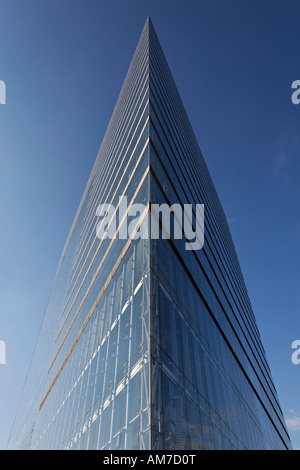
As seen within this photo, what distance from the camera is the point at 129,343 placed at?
32.7ft

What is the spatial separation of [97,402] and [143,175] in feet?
33.6

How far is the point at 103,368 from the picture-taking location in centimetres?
1188

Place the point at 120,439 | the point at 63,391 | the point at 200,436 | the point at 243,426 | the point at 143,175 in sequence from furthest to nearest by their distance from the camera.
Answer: the point at 63,391 → the point at 243,426 → the point at 143,175 → the point at 200,436 → the point at 120,439

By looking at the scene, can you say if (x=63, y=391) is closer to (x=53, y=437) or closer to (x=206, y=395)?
(x=53, y=437)

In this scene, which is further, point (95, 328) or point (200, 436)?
point (95, 328)

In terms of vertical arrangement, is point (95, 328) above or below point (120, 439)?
above

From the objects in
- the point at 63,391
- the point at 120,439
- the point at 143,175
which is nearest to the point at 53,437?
the point at 63,391

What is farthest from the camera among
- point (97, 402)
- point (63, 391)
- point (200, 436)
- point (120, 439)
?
point (63, 391)
